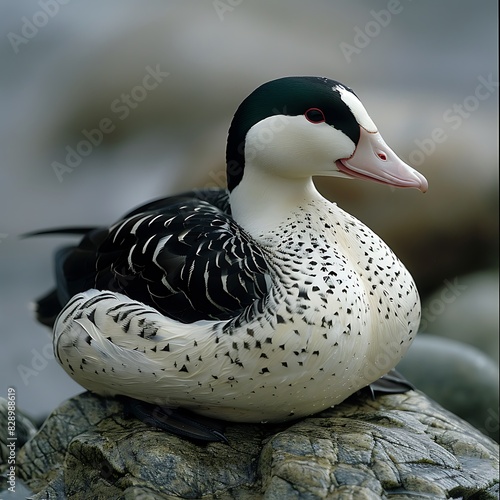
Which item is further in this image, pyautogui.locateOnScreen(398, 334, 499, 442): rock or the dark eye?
pyautogui.locateOnScreen(398, 334, 499, 442): rock

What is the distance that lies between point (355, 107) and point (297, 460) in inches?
39.4

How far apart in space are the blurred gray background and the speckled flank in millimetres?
2677

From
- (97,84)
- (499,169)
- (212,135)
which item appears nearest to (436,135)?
(499,169)

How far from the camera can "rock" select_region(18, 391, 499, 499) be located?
7.36 feet

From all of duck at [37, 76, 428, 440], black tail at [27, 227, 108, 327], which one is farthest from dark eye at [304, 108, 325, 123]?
black tail at [27, 227, 108, 327]

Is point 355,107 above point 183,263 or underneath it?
above

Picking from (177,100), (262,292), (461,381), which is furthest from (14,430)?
(177,100)

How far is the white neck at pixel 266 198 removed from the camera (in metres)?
2.50

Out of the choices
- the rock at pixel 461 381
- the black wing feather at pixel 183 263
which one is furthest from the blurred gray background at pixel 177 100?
the black wing feather at pixel 183 263

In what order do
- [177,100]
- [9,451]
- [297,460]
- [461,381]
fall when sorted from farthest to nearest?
[177,100] → [461,381] → [9,451] → [297,460]

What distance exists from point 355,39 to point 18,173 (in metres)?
3.12

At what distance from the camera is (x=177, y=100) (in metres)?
6.83

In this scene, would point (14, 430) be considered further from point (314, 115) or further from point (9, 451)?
point (314, 115)

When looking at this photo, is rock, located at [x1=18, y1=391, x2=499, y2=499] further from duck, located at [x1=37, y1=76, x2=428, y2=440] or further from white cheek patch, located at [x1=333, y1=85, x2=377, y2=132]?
white cheek patch, located at [x1=333, y1=85, x2=377, y2=132]
